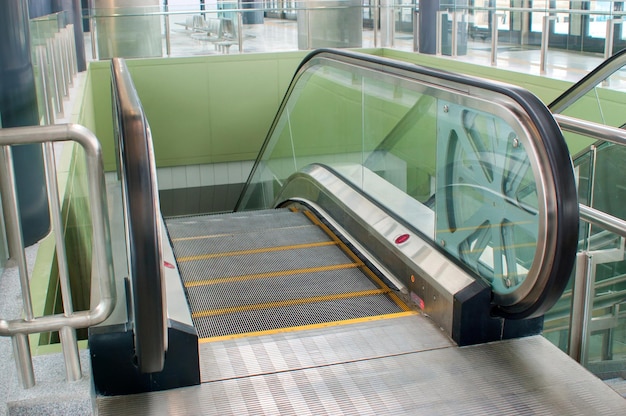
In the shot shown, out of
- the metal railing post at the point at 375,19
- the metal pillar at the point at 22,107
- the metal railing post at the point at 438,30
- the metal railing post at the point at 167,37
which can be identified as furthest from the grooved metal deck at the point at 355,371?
the metal railing post at the point at 375,19

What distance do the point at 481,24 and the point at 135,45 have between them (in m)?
5.66

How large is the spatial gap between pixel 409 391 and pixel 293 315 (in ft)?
3.34

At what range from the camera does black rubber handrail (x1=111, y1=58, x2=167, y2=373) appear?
7.29 feet

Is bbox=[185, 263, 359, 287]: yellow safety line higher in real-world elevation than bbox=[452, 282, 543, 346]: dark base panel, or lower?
lower

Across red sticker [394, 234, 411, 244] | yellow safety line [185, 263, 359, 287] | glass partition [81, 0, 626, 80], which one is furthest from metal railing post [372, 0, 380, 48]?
red sticker [394, 234, 411, 244]

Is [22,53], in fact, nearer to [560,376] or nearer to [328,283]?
[328,283]

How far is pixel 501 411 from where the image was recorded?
268 cm

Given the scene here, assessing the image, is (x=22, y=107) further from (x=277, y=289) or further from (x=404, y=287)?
(x=404, y=287)

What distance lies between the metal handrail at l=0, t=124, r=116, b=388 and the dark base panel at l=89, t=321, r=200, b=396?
338 mm

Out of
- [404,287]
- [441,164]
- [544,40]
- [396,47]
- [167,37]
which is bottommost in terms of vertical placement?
[404,287]

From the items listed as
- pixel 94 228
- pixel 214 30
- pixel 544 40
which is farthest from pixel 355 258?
pixel 214 30

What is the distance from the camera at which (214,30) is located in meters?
12.4

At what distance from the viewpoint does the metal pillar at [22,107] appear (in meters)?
3.66

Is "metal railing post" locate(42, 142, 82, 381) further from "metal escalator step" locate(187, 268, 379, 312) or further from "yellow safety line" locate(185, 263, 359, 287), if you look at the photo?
"yellow safety line" locate(185, 263, 359, 287)
